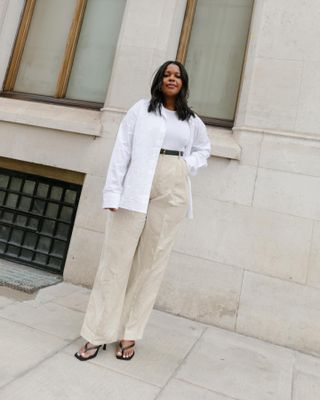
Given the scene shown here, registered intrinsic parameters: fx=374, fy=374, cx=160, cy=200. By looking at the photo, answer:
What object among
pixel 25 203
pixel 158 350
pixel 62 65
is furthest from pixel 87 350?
pixel 62 65

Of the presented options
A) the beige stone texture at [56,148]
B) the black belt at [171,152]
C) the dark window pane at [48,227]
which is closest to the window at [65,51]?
the beige stone texture at [56,148]

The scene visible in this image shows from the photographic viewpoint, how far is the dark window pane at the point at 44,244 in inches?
189

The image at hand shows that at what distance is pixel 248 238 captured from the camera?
3861mm

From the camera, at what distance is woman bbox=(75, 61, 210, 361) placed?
2699 millimetres

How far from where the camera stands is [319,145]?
3779 mm

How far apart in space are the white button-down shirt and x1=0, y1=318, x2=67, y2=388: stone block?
44.5 inches

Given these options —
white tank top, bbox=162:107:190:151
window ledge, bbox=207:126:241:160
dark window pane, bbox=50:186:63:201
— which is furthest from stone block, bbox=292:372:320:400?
dark window pane, bbox=50:186:63:201

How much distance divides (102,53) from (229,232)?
9.70 ft

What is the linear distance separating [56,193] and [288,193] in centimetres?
286

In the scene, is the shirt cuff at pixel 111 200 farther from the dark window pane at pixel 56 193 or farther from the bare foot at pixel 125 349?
the dark window pane at pixel 56 193

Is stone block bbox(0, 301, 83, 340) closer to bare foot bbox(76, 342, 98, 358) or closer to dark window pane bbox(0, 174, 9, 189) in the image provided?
bare foot bbox(76, 342, 98, 358)

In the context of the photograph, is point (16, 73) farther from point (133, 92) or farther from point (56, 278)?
point (56, 278)

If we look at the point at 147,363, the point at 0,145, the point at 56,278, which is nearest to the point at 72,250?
the point at 56,278

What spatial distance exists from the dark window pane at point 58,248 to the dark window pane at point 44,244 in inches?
3.3
